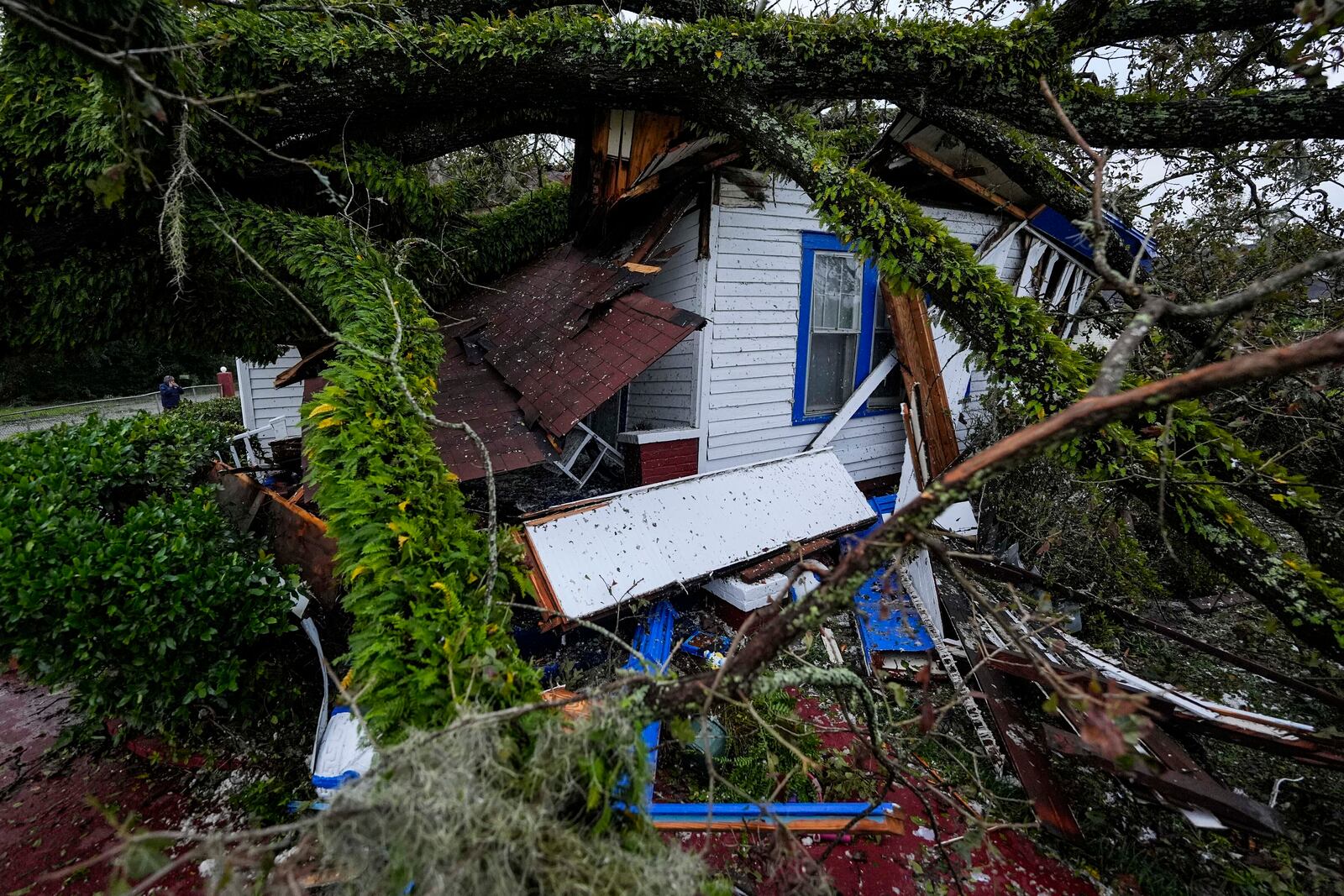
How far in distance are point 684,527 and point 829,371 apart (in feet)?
11.4

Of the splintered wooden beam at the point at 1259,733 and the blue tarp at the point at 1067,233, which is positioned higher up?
the blue tarp at the point at 1067,233

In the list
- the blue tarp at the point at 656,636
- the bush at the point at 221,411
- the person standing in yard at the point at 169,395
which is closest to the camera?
the blue tarp at the point at 656,636

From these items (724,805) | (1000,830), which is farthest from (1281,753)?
(724,805)

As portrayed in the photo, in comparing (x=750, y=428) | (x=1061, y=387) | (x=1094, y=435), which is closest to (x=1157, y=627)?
(x=1094, y=435)

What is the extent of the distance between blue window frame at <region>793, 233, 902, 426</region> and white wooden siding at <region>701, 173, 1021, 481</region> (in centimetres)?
14

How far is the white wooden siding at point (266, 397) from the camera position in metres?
9.27

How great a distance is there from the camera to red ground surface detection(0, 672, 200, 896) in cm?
294

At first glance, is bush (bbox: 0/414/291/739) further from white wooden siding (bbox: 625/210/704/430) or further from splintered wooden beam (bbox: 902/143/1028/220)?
splintered wooden beam (bbox: 902/143/1028/220)

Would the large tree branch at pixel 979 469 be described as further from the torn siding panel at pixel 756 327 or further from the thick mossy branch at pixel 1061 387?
the torn siding panel at pixel 756 327

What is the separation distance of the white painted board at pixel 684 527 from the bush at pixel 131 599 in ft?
6.70

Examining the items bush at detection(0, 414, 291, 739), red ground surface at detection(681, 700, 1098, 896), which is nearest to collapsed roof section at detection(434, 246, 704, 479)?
bush at detection(0, 414, 291, 739)

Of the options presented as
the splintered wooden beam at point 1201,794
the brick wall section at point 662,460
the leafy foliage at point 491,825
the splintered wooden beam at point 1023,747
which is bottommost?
the splintered wooden beam at point 1023,747

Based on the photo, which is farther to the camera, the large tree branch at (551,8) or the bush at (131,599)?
the large tree branch at (551,8)

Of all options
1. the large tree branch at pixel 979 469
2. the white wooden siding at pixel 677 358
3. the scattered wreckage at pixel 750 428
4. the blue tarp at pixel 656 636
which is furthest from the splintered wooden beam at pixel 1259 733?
the white wooden siding at pixel 677 358
